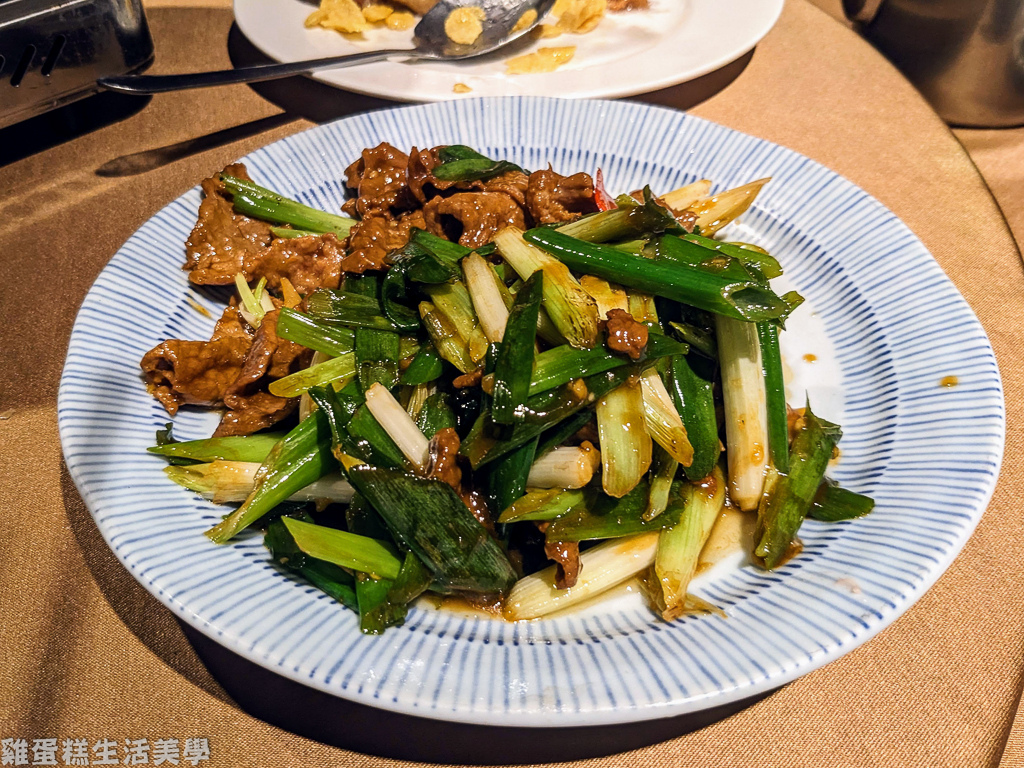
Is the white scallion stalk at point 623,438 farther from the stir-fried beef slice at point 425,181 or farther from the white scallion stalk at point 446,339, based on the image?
the stir-fried beef slice at point 425,181

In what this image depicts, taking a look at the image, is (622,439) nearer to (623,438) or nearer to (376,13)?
(623,438)

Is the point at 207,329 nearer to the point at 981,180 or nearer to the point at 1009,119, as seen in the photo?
the point at 981,180

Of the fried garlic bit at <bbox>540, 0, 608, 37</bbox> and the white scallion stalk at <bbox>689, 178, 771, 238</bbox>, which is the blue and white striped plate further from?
the fried garlic bit at <bbox>540, 0, 608, 37</bbox>

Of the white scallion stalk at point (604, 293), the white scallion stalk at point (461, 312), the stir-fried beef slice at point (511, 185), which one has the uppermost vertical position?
the stir-fried beef slice at point (511, 185)

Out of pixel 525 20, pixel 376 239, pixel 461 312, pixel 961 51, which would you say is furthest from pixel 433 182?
pixel 961 51

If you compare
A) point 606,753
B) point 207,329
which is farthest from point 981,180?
point 207,329

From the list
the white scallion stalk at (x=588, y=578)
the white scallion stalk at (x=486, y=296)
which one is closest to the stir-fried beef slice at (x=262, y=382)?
the white scallion stalk at (x=486, y=296)

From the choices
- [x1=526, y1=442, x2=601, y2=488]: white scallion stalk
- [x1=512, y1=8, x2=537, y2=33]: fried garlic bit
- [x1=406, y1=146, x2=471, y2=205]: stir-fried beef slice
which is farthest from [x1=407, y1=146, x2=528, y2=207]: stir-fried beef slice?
[x1=512, y1=8, x2=537, y2=33]: fried garlic bit
